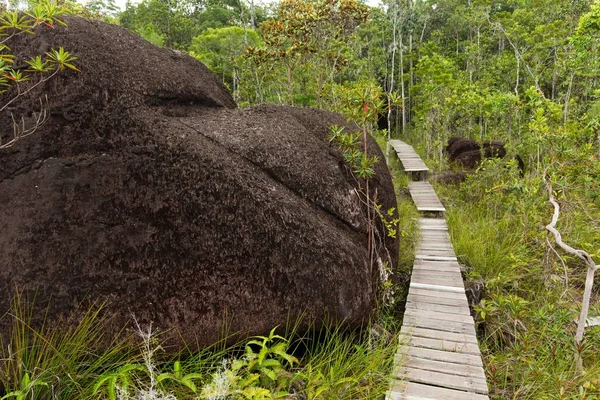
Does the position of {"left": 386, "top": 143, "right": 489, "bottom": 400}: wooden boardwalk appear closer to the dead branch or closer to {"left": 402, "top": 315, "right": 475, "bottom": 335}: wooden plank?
{"left": 402, "top": 315, "right": 475, "bottom": 335}: wooden plank

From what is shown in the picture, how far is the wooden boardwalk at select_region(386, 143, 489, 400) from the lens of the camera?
10.5 feet

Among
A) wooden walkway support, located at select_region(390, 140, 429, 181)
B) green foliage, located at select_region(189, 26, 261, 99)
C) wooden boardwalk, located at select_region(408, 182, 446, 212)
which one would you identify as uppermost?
green foliage, located at select_region(189, 26, 261, 99)

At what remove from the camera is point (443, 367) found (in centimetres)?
345

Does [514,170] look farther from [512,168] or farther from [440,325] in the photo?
[440,325]

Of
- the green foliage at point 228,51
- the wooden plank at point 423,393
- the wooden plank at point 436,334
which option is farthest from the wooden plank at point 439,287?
the green foliage at point 228,51

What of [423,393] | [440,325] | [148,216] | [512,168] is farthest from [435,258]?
[148,216]

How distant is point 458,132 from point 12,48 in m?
19.2

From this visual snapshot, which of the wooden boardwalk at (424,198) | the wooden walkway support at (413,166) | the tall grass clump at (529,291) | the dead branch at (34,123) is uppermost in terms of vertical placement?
the dead branch at (34,123)

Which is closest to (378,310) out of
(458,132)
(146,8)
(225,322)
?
(225,322)

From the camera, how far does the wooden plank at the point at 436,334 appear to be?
12.7 feet

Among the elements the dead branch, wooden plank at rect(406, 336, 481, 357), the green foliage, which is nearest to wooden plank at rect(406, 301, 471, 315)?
wooden plank at rect(406, 336, 481, 357)

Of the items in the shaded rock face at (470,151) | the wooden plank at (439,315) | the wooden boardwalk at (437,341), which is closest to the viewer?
the wooden boardwalk at (437,341)

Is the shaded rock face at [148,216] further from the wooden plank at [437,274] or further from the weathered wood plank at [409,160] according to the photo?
the weathered wood plank at [409,160]

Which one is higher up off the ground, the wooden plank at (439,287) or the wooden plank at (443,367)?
the wooden plank at (439,287)
